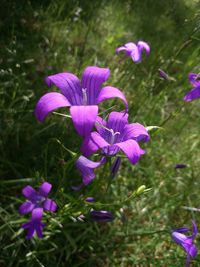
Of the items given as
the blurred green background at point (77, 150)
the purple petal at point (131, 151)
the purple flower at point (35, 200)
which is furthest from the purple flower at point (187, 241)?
the purple petal at point (131, 151)

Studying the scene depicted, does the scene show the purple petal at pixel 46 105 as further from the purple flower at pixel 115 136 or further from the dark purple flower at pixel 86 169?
the dark purple flower at pixel 86 169

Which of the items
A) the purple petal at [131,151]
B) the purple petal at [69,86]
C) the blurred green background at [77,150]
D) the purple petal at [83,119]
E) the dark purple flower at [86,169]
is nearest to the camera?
the purple petal at [83,119]

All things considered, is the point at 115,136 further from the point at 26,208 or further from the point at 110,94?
the point at 26,208

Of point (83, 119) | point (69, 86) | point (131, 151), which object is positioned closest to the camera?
point (83, 119)

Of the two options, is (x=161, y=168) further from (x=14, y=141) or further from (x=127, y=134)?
(x=127, y=134)

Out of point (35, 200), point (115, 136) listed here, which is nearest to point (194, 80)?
point (115, 136)

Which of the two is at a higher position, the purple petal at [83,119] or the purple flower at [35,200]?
the purple petal at [83,119]

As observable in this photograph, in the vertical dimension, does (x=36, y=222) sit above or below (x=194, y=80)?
below
